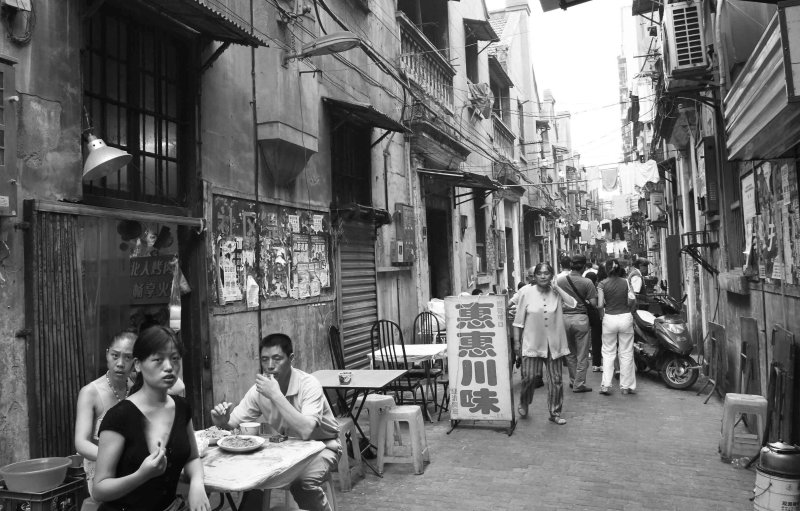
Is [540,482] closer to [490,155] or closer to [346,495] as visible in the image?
[346,495]

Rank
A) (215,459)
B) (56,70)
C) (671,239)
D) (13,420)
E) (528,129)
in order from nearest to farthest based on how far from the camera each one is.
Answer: (215,459) < (13,420) < (56,70) < (671,239) < (528,129)

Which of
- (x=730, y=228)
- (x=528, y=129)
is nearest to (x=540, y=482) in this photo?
(x=730, y=228)

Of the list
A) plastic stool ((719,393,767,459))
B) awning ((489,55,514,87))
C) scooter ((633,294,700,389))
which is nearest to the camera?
plastic stool ((719,393,767,459))

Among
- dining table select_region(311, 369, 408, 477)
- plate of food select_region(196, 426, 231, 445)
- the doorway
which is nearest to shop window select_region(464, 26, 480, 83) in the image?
the doorway

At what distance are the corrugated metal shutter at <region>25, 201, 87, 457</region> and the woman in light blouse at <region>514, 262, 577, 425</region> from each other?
16.5 feet

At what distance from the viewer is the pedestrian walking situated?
8.77 meters

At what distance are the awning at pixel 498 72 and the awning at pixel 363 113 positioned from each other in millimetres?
11479

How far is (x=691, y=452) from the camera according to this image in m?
6.01

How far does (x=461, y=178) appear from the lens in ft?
42.2

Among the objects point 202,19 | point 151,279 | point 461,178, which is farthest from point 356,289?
point 202,19

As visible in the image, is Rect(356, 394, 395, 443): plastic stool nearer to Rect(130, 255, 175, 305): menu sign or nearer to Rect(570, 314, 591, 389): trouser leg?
Rect(130, 255, 175, 305): menu sign

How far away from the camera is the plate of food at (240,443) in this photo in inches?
137

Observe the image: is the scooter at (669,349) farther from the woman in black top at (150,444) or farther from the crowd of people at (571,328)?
the woman in black top at (150,444)

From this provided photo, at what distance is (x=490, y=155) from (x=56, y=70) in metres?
15.9
